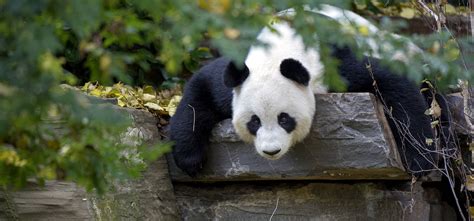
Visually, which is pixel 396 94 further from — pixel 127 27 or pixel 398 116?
pixel 127 27

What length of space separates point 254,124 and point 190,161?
2.21ft

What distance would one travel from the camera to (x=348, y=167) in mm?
5016

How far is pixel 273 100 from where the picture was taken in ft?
15.6

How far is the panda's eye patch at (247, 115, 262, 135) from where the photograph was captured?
4.85 m

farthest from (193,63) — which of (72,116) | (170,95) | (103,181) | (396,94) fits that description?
(72,116)

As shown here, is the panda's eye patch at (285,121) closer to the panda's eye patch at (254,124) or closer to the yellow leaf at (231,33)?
the panda's eye patch at (254,124)

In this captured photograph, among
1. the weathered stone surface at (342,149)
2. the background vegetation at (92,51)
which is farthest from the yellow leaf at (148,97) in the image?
the background vegetation at (92,51)

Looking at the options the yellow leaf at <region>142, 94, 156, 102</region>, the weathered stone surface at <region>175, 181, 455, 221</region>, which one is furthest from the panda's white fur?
the yellow leaf at <region>142, 94, 156, 102</region>

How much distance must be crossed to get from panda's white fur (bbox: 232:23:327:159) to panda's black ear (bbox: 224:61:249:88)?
41 mm

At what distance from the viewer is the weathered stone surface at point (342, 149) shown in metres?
4.96

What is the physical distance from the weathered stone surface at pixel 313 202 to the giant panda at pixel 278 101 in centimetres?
28

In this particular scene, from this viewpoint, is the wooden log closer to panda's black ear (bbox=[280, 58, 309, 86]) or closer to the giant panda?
the giant panda

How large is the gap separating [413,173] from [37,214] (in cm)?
237

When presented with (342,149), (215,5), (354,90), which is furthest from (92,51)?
(354,90)
